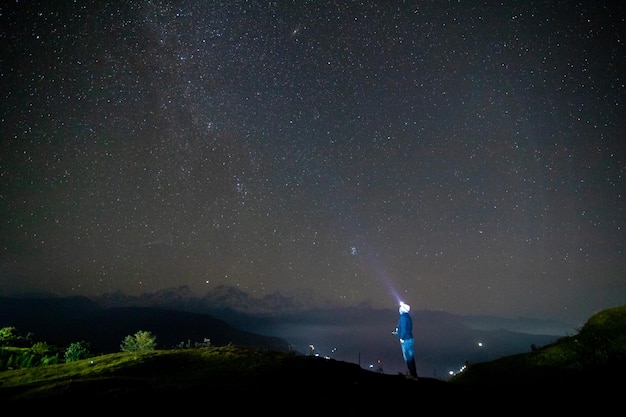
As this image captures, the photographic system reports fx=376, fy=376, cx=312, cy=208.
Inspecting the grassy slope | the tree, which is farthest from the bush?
the grassy slope

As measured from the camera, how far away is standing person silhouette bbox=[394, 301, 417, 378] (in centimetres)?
1427

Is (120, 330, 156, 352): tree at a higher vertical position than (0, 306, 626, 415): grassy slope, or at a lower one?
lower

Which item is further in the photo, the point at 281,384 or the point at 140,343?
the point at 140,343

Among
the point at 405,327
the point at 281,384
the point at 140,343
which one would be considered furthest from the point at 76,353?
the point at 405,327

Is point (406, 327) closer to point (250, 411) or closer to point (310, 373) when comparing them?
point (310, 373)

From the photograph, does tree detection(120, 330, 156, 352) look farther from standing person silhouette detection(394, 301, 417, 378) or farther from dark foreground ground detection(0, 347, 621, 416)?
standing person silhouette detection(394, 301, 417, 378)

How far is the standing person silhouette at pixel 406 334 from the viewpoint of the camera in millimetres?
14266

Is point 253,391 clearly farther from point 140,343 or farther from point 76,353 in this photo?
point 140,343

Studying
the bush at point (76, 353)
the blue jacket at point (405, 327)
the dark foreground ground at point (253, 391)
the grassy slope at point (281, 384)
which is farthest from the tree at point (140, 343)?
the blue jacket at point (405, 327)

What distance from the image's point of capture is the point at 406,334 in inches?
575

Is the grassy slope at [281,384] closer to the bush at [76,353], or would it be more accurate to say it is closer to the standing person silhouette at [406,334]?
the standing person silhouette at [406,334]

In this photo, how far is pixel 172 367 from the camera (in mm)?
12906

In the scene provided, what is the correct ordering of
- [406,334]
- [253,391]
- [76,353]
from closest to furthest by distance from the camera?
[253,391], [406,334], [76,353]

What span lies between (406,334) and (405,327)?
0.26m
